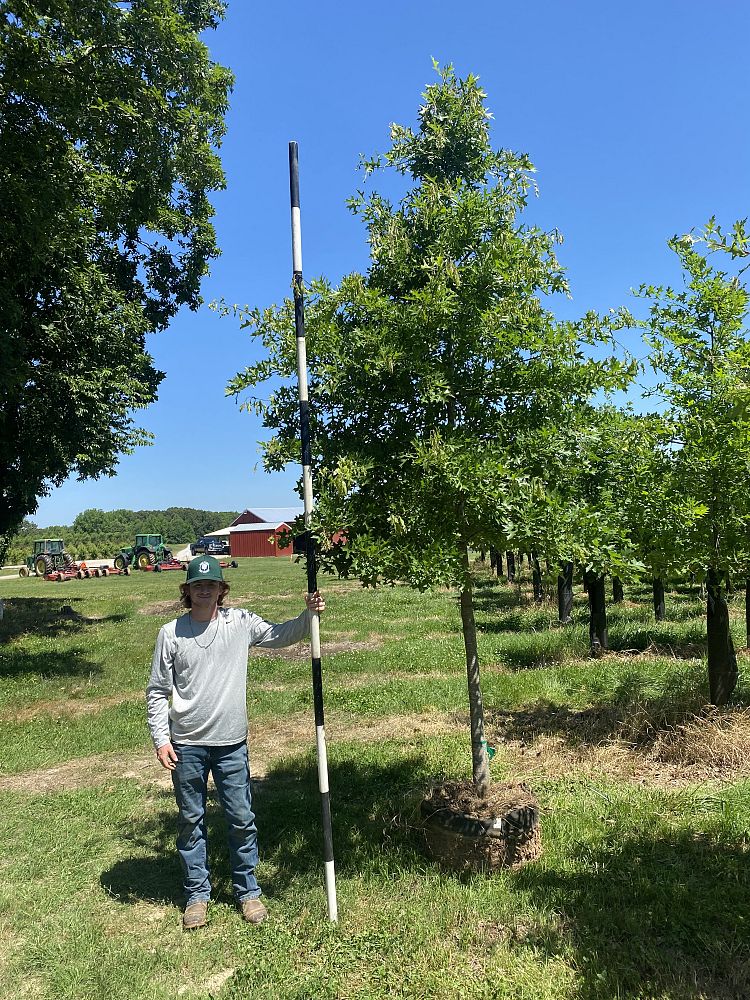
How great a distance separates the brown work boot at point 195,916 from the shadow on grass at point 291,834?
354mm

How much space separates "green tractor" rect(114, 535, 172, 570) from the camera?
54875 millimetres

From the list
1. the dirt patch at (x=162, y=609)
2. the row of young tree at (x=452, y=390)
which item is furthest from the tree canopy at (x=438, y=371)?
the dirt patch at (x=162, y=609)

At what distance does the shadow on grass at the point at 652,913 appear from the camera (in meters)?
3.76

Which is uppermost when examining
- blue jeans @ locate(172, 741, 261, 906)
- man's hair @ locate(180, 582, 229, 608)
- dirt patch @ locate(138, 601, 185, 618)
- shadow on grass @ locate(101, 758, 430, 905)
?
man's hair @ locate(180, 582, 229, 608)

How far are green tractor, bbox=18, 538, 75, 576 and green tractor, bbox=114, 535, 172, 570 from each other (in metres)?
3.81

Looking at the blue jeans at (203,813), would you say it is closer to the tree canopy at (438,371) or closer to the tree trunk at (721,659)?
the tree canopy at (438,371)

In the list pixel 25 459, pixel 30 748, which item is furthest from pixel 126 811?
pixel 25 459

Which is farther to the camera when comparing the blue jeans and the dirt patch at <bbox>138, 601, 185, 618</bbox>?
the dirt patch at <bbox>138, 601, 185, 618</bbox>

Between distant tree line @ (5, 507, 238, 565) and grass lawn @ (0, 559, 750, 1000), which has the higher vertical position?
distant tree line @ (5, 507, 238, 565)

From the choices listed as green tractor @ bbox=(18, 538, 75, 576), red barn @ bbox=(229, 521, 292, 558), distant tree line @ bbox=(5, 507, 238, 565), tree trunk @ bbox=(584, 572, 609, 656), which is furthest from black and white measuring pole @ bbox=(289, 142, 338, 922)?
distant tree line @ bbox=(5, 507, 238, 565)

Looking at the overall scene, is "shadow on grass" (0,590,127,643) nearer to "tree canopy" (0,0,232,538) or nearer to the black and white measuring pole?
"tree canopy" (0,0,232,538)

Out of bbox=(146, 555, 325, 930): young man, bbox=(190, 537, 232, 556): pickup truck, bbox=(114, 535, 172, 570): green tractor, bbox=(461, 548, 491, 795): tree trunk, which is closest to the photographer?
bbox=(146, 555, 325, 930): young man

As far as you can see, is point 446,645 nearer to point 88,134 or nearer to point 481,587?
→ point 88,134

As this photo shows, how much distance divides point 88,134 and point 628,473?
9738mm
